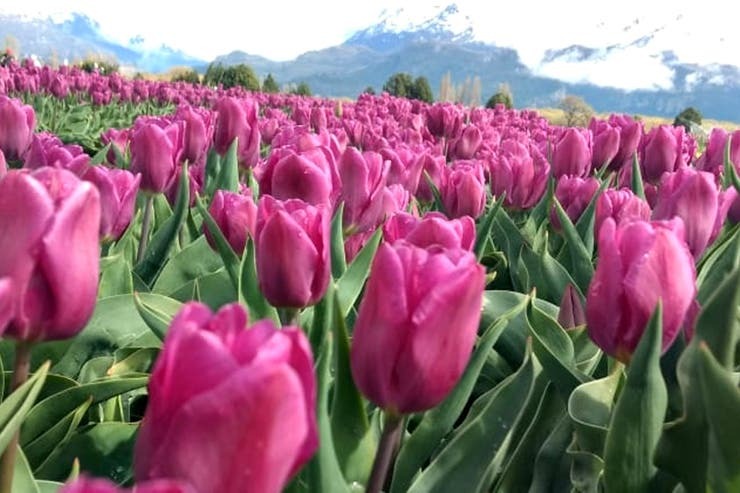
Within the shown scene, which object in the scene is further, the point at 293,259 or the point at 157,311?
the point at 157,311

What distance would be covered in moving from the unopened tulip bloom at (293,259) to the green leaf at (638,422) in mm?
427

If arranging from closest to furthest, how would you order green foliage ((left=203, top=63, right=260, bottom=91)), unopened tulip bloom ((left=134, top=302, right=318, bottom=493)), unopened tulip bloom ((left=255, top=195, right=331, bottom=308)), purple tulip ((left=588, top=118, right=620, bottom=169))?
unopened tulip bloom ((left=134, top=302, right=318, bottom=493)) < unopened tulip bloom ((left=255, top=195, right=331, bottom=308)) < purple tulip ((left=588, top=118, right=620, bottom=169)) < green foliage ((left=203, top=63, right=260, bottom=91))

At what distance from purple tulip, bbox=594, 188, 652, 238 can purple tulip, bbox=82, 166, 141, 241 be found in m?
0.94

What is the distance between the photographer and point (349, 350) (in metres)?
0.94

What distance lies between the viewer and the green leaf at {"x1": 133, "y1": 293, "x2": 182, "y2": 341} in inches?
46.3

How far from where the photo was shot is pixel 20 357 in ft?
3.00

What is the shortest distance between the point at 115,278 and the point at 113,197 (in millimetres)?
170

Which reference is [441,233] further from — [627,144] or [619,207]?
[627,144]

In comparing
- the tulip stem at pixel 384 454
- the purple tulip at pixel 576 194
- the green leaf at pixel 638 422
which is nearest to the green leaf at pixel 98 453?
the tulip stem at pixel 384 454

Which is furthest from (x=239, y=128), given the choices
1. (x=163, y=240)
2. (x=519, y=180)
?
(x=163, y=240)

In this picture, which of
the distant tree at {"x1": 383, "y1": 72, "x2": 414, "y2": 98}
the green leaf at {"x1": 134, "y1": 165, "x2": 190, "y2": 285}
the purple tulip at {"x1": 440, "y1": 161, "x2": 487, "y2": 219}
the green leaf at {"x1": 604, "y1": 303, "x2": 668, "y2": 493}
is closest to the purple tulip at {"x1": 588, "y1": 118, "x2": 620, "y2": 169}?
the purple tulip at {"x1": 440, "y1": 161, "x2": 487, "y2": 219}

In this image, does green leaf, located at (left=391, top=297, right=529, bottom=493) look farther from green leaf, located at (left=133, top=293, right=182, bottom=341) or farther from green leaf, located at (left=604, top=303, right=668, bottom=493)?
green leaf, located at (left=133, top=293, right=182, bottom=341)

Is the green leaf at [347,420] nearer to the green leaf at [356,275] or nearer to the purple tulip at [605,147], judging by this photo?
the green leaf at [356,275]

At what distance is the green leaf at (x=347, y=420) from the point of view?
0.95 metres
